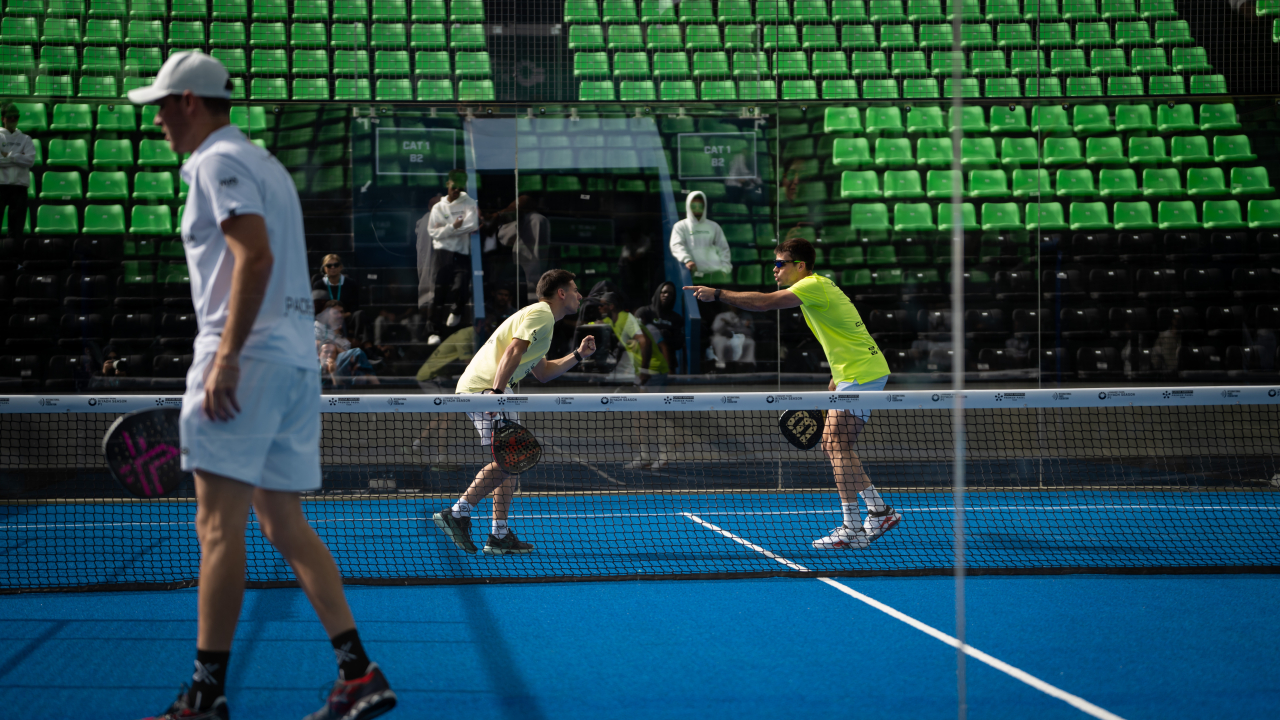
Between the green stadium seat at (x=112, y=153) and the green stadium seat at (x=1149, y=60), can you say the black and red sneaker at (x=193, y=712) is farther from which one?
the green stadium seat at (x=1149, y=60)

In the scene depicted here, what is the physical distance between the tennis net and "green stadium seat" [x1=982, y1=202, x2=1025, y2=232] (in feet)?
6.38

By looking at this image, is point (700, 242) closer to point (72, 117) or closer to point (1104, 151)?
point (1104, 151)

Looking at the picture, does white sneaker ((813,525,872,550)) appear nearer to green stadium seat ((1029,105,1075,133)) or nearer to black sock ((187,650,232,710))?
black sock ((187,650,232,710))

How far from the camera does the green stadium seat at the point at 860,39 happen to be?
11.1 metres

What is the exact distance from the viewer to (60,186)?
10055mm

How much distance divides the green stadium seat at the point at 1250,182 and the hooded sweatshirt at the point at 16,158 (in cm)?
1237

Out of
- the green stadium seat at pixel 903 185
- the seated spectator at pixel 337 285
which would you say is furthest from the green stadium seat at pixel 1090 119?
the seated spectator at pixel 337 285

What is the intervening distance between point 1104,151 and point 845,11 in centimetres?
319

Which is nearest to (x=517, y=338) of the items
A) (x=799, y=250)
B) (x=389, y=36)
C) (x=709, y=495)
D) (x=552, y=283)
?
(x=552, y=283)

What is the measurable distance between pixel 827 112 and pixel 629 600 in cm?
668

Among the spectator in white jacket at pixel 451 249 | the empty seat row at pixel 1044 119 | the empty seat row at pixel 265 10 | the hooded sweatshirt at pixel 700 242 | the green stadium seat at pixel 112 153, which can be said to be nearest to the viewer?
the spectator in white jacket at pixel 451 249

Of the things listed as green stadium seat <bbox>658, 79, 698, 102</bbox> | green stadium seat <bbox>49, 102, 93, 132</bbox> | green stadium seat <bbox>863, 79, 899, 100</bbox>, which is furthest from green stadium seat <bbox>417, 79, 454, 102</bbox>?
green stadium seat <bbox>863, 79, 899, 100</bbox>

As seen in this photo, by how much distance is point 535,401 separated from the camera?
551 centimetres

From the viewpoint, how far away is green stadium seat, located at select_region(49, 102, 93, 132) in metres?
10.1
